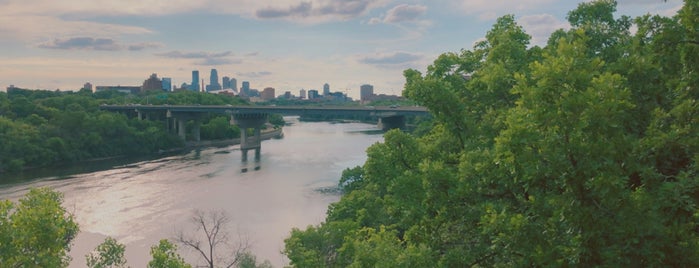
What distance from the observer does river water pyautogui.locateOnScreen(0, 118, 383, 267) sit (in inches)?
1308

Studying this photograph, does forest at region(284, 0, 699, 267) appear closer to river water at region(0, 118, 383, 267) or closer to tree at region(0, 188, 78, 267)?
tree at region(0, 188, 78, 267)

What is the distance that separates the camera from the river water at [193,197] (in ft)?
109

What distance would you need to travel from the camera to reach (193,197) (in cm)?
4550

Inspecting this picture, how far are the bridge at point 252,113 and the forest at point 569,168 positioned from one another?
186ft

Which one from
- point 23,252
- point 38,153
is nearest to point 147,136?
point 38,153

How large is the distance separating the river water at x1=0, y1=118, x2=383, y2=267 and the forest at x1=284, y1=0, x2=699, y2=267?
15.6 meters

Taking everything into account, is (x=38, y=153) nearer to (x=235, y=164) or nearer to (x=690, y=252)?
(x=235, y=164)

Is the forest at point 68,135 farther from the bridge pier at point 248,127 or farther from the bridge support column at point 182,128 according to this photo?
the bridge pier at point 248,127

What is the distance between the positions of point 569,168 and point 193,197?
134 ft

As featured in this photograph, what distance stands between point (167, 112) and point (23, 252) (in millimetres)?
88718

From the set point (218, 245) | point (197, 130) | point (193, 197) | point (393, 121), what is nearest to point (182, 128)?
point (197, 130)

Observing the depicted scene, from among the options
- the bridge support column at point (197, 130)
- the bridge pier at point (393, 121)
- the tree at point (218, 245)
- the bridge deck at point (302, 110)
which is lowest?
the tree at point (218, 245)

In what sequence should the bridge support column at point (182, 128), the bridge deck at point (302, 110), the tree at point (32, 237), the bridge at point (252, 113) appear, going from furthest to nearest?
the bridge support column at point (182, 128)
the bridge at point (252, 113)
the bridge deck at point (302, 110)
the tree at point (32, 237)

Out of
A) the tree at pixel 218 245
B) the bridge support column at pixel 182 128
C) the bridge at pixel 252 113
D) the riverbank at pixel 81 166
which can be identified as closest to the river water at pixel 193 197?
the tree at pixel 218 245
